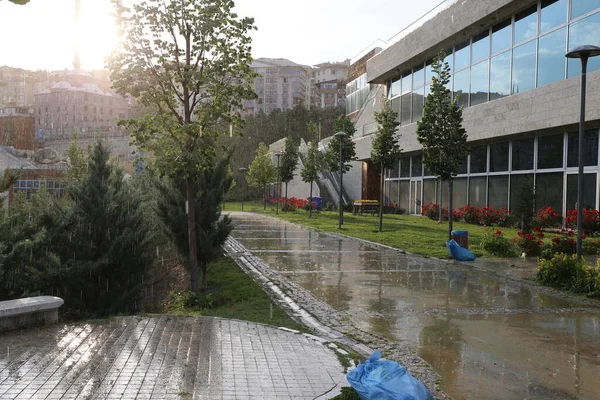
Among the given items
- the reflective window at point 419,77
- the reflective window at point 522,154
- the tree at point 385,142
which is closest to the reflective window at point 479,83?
the reflective window at point 522,154

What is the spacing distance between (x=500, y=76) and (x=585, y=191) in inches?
291

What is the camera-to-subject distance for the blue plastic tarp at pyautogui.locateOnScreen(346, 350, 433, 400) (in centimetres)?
440

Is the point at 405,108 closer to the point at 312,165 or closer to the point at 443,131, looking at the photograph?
the point at 312,165

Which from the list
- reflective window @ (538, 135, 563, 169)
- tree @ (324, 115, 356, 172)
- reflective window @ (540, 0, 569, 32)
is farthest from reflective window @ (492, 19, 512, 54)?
tree @ (324, 115, 356, 172)

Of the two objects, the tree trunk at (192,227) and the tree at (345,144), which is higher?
the tree at (345,144)

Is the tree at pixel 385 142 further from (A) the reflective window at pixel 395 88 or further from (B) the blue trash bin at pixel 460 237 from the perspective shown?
(A) the reflective window at pixel 395 88

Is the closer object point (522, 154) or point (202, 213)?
point (202, 213)

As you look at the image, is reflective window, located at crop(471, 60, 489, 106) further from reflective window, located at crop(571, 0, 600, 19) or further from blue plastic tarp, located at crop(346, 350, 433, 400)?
blue plastic tarp, located at crop(346, 350, 433, 400)

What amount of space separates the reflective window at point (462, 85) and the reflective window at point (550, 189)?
22.2 feet

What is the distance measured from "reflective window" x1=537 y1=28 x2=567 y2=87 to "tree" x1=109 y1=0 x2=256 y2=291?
16150mm

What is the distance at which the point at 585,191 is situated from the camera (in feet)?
68.4

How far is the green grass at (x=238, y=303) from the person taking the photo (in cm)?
813

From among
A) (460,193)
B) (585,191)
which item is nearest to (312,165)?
(460,193)

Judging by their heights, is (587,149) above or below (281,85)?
below
